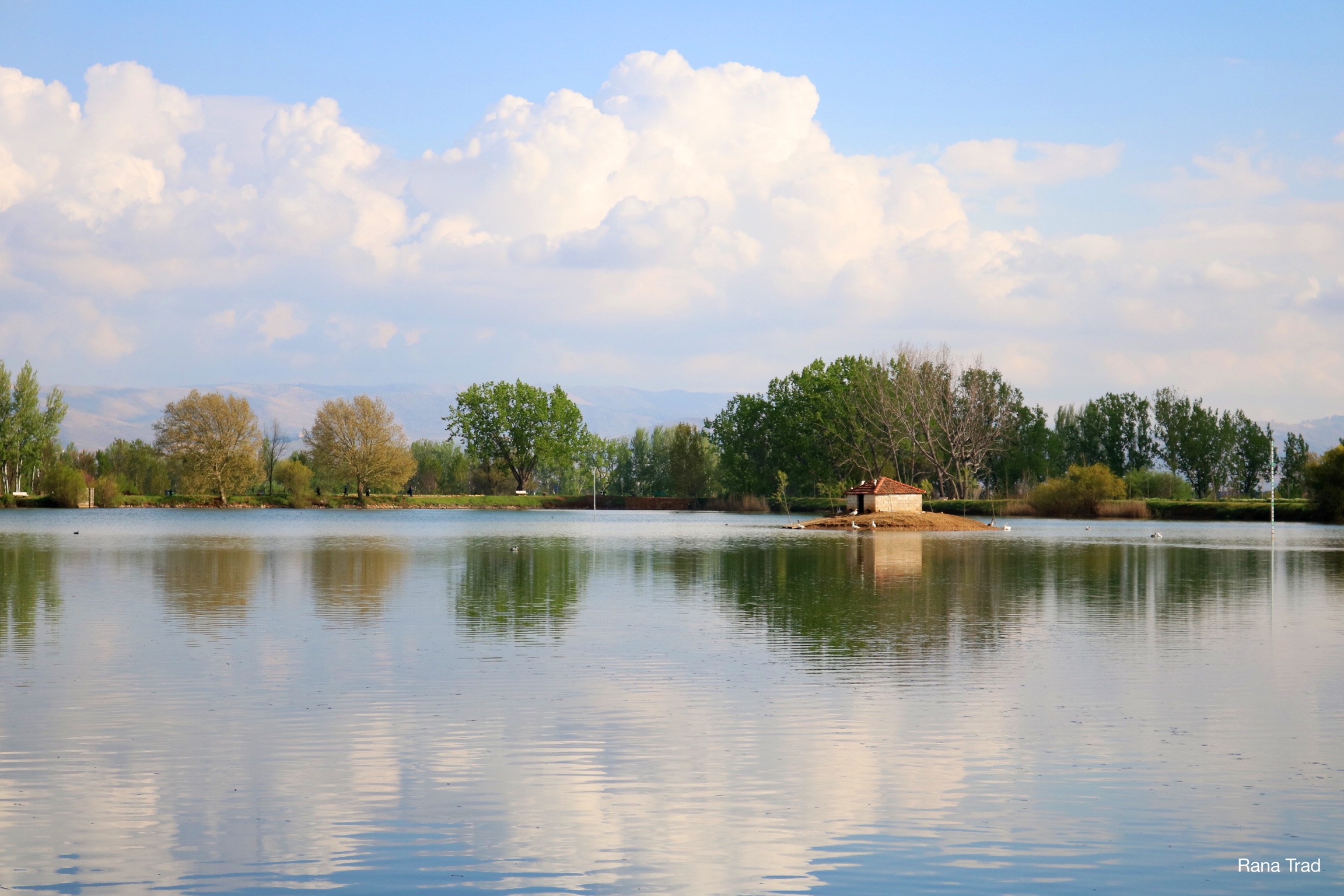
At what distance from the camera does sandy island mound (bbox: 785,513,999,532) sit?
214 ft

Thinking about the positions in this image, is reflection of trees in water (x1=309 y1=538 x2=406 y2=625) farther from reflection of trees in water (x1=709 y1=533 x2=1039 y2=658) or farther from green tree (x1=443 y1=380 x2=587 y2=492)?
green tree (x1=443 y1=380 x2=587 y2=492)

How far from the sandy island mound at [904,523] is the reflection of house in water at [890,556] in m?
6.78

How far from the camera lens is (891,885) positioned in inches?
268

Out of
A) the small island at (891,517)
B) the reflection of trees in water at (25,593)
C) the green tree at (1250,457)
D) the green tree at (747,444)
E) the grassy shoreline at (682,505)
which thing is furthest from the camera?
the green tree at (747,444)

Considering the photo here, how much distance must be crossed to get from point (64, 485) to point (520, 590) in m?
85.6

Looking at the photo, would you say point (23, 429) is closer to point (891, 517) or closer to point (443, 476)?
point (443, 476)

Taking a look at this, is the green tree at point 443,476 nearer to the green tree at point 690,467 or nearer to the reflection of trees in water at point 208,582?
the green tree at point 690,467

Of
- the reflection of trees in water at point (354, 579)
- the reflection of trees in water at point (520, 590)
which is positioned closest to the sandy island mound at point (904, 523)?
the reflection of trees in water at point (520, 590)

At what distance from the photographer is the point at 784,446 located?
113m

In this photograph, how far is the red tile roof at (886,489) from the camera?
69375 mm

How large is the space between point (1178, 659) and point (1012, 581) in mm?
12862

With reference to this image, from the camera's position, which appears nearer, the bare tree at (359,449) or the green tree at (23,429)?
the green tree at (23,429)

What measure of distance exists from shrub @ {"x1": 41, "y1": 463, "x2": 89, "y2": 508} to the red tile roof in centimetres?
6622

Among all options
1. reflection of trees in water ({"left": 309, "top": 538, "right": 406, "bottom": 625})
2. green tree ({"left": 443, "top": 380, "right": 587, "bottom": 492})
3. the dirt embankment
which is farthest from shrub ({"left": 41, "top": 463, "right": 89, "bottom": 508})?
reflection of trees in water ({"left": 309, "top": 538, "right": 406, "bottom": 625})
